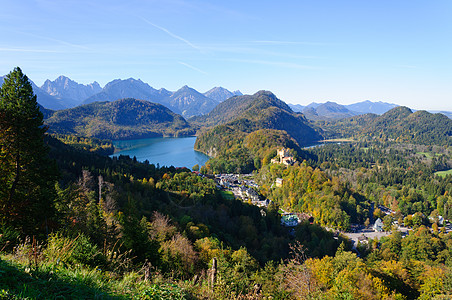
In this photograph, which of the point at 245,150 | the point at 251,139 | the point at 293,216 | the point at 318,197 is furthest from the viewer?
the point at 251,139

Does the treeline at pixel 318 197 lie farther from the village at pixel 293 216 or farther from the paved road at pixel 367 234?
the village at pixel 293 216

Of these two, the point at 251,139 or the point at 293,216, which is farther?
the point at 251,139

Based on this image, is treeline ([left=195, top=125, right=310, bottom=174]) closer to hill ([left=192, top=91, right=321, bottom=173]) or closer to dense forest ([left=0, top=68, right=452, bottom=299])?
hill ([left=192, top=91, right=321, bottom=173])

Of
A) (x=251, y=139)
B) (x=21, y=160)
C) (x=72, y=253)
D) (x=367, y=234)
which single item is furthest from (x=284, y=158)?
(x=72, y=253)

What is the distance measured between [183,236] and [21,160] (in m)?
9.64

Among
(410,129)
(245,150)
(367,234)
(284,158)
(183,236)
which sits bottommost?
(367,234)

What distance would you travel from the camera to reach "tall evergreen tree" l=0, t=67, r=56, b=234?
26.2 ft

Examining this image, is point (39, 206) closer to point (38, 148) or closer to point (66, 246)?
point (38, 148)

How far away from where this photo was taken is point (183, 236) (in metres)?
15.4

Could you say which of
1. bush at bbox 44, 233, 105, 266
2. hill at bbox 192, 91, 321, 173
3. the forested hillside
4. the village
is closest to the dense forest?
bush at bbox 44, 233, 105, 266

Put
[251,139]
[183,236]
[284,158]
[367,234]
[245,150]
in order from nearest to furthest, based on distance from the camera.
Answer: [183,236] < [367,234] < [284,158] < [245,150] < [251,139]

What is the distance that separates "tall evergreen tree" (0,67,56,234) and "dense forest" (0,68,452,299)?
0.03 metres

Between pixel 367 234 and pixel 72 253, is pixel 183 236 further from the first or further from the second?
pixel 367 234

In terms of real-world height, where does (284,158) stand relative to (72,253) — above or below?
below
